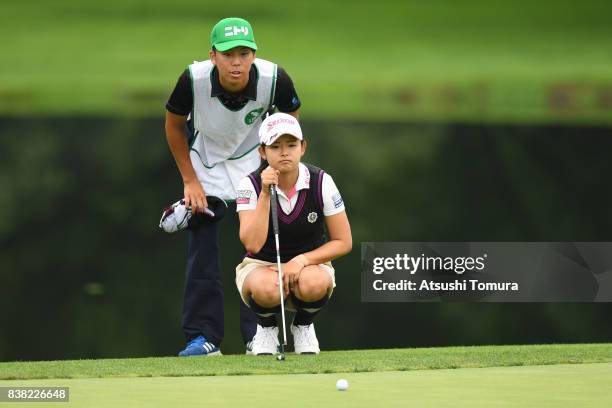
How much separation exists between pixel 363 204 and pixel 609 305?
3.74ft

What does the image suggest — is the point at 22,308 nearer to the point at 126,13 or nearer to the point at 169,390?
the point at 126,13

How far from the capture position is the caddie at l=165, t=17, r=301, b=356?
485 centimetres

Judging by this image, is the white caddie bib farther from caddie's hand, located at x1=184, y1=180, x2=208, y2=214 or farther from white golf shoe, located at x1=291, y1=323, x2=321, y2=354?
white golf shoe, located at x1=291, y1=323, x2=321, y2=354

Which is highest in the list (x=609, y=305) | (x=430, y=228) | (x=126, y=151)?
(x=126, y=151)

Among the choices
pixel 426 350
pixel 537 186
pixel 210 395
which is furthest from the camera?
pixel 537 186

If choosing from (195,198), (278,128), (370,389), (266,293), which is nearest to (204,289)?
(195,198)

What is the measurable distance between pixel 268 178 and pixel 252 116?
1.66 ft

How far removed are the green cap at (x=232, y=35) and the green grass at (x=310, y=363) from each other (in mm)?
1029

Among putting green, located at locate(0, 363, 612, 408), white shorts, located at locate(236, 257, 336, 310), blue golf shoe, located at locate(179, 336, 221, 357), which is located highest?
white shorts, located at locate(236, 257, 336, 310)

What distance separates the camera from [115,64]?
6.23 metres

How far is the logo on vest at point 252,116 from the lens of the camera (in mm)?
4922

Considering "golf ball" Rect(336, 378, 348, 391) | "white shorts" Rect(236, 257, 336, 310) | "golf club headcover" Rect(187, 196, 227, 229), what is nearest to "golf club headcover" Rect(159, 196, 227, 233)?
"golf club headcover" Rect(187, 196, 227, 229)

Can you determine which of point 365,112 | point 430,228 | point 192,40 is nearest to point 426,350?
point 430,228

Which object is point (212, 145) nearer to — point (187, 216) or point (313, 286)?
point (187, 216)
